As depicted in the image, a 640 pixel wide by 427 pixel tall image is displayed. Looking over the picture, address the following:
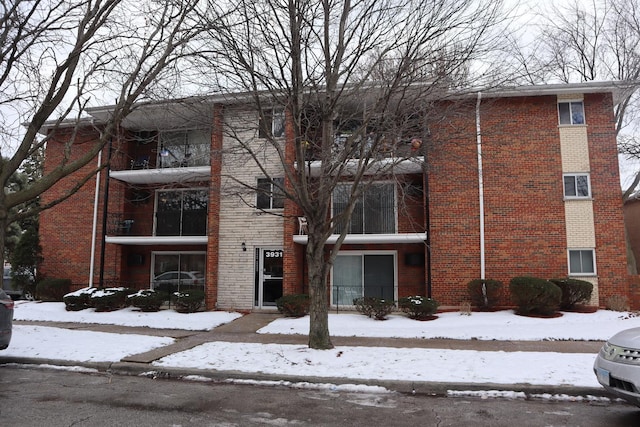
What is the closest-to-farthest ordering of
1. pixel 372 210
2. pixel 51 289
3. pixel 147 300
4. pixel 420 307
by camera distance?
pixel 420 307, pixel 147 300, pixel 372 210, pixel 51 289

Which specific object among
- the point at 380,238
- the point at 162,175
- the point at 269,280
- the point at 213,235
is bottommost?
the point at 269,280

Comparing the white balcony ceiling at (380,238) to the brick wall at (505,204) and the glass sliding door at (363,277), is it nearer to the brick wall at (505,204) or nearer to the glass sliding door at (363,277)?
the brick wall at (505,204)

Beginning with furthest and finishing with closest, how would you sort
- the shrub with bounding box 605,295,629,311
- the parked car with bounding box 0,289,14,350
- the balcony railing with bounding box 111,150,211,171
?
1. the balcony railing with bounding box 111,150,211,171
2. the shrub with bounding box 605,295,629,311
3. the parked car with bounding box 0,289,14,350

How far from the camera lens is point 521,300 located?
12.5m

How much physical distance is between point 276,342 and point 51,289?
34.8 feet

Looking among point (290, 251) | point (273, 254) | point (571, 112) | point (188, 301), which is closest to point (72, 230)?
point (188, 301)

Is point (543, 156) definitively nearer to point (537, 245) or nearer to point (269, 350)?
point (537, 245)

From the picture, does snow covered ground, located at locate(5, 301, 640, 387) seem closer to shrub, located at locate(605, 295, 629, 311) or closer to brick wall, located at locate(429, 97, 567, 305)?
shrub, located at locate(605, 295, 629, 311)

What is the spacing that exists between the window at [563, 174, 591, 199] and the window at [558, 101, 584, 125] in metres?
1.77

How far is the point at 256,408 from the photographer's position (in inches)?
221

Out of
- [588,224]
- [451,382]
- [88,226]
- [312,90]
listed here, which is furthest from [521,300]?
[88,226]

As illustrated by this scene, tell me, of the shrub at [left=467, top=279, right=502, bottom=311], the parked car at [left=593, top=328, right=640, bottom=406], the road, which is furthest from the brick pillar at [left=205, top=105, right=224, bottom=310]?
the parked car at [left=593, top=328, right=640, bottom=406]

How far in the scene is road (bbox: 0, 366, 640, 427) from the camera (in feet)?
16.6

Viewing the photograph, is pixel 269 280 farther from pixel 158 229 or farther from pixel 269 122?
pixel 269 122
